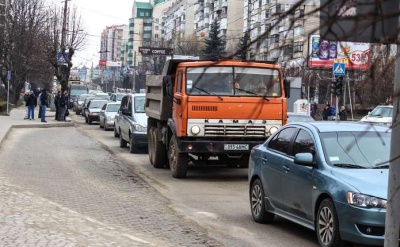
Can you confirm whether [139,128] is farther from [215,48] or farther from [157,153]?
[215,48]

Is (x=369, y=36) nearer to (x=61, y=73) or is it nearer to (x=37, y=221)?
(x=37, y=221)

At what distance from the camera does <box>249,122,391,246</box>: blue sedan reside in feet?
23.5

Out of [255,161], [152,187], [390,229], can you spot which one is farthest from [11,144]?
[390,229]

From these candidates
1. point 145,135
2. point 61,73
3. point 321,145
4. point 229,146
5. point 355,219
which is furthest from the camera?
point 61,73

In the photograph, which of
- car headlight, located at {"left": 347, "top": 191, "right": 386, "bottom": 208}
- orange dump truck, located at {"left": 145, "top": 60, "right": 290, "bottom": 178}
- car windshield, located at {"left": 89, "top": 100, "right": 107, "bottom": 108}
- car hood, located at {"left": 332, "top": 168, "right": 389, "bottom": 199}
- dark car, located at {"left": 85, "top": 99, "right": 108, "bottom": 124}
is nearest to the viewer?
car headlight, located at {"left": 347, "top": 191, "right": 386, "bottom": 208}

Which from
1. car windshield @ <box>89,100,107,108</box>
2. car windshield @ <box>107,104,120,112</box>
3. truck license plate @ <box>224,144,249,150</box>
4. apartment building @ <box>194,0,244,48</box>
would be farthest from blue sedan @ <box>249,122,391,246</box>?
apartment building @ <box>194,0,244,48</box>

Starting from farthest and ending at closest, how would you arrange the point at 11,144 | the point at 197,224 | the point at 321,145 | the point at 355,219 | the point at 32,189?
the point at 11,144 < the point at 32,189 < the point at 197,224 < the point at 321,145 < the point at 355,219

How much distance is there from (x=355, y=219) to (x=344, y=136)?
1709mm

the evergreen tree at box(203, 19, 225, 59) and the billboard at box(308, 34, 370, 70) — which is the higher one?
the evergreen tree at box(203, 19, 225, 59)

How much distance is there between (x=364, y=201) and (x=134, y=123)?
14427 millimetres

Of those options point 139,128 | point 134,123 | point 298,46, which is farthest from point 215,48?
point 298,46

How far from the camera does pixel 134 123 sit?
69.2 feet

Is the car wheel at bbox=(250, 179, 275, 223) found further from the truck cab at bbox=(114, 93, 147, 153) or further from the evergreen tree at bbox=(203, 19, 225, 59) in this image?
the truck cab at bbox=(114, 93, 147, 153)

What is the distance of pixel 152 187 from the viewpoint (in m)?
13.5
